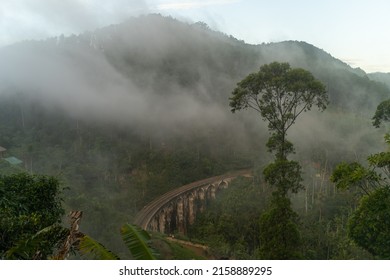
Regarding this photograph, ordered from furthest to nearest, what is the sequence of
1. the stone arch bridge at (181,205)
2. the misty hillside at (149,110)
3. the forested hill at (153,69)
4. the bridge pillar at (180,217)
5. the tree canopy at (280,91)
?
the forested hill at (153,69) < the misty hillside at (149,110) < the bridge pillar at (180,217) < the stone arch bridge at (181,205) < the tree canopy at (280,91)

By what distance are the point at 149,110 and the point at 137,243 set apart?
5199 cm

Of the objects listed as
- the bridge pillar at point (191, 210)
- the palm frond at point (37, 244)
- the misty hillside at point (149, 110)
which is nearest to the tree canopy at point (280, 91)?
the palm frond at point (37, 244)

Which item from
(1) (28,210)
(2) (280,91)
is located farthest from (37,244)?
(2) (280,91)

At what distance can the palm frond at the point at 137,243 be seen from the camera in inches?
156

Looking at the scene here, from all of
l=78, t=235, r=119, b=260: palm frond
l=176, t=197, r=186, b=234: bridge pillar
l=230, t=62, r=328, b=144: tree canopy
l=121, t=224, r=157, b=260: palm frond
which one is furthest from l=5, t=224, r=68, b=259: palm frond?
l=176, t=197, r=186, b=234: bridge pillar

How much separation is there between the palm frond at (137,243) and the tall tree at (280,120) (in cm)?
723

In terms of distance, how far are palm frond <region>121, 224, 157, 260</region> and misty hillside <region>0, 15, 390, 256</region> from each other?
29259mm

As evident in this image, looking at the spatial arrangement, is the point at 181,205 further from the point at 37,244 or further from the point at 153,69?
the point at 37,244

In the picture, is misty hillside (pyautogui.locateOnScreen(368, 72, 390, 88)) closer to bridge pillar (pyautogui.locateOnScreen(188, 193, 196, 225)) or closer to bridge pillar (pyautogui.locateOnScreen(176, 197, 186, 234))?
bridge pillar (pyautogui.locateOnScreen(188, 193, 196, 225))

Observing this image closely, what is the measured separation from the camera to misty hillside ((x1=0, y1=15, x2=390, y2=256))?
134 feet

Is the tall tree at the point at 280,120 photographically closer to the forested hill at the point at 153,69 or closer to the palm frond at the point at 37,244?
the palm frond at the point at 37,244

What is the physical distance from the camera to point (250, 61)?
170 feet

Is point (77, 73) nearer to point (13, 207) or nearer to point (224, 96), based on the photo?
point (224, 96)

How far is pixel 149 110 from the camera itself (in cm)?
5528
